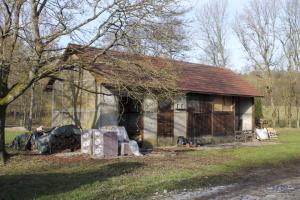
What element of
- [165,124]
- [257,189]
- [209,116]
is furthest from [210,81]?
[257,189]

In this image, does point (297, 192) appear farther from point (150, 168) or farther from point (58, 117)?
point (58, 117)

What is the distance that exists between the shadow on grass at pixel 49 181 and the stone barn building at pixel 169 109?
22.7 feet

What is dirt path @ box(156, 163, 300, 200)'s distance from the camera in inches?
428

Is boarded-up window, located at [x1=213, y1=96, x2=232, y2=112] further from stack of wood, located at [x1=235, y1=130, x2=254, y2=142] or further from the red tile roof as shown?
stack of wood, located at [x1=235, y1=130, x2=254, y2=142]

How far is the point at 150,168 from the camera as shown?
15797mm

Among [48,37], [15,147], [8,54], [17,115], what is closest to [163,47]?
[48,37]

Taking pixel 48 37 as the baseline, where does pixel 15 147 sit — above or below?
below

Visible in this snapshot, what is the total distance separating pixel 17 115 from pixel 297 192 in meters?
63.1

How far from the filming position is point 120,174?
46.9 feet

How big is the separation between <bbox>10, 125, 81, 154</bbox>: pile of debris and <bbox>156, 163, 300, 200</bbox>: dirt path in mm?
9749

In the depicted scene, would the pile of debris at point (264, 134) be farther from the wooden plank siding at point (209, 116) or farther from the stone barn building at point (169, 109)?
the wooden plank siding at point (209, 116)

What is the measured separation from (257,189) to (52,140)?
39.7 feet

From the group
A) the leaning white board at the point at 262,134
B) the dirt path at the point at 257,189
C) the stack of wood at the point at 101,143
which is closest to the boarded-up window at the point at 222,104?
the leaning white board at the point at 262,134

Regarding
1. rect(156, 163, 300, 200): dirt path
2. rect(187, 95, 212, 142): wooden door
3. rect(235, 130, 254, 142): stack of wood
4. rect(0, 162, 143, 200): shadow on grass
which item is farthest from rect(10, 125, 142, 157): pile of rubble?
rect(235, 130, 254, 142): stack of wood
